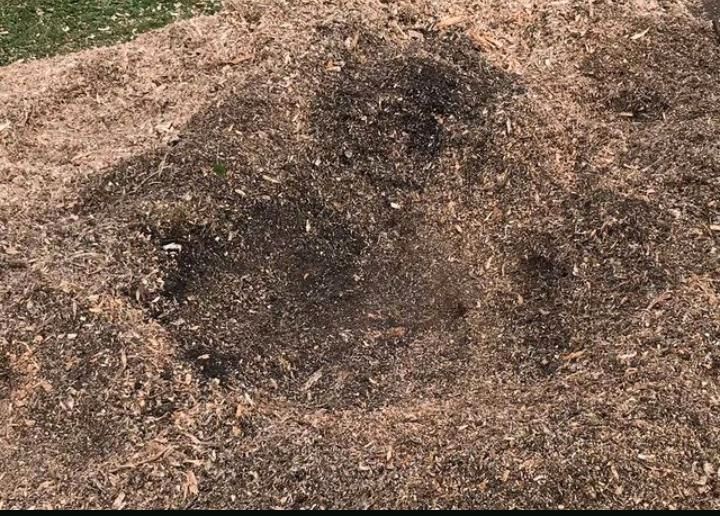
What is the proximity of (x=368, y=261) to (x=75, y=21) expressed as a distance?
3.51 metres

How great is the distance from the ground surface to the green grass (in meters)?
0.27

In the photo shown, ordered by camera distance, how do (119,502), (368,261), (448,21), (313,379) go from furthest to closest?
1. (448,21)
2. (368,261)
3. (313,379)
4. (119,502)

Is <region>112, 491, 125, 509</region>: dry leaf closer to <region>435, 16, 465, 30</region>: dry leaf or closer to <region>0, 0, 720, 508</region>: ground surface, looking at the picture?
<region>0, 0, 720, 508</region>: ground surface

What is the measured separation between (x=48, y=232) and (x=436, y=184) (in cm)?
231

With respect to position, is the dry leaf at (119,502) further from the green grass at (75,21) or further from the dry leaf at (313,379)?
the green grass at (75,21)

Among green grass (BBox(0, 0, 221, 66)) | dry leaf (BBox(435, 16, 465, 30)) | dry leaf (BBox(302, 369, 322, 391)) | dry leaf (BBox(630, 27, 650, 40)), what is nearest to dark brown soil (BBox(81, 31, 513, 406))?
dry leaf (BBox(302, 369, 322, 391))

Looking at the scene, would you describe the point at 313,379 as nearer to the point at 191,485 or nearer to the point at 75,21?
the point at 191,485

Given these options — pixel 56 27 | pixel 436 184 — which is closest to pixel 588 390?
pixel 436 184

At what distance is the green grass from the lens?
6.03 m

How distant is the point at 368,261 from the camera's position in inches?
175

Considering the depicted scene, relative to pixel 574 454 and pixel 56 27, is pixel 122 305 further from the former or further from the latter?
pixel 56 27

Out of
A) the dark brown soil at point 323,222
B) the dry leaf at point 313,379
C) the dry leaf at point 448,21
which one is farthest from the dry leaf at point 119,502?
the dry leaf at point 448,21

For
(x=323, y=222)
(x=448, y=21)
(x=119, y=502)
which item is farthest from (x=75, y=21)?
(x=119, y=502)

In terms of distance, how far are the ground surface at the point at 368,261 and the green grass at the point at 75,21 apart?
27 centimetres
